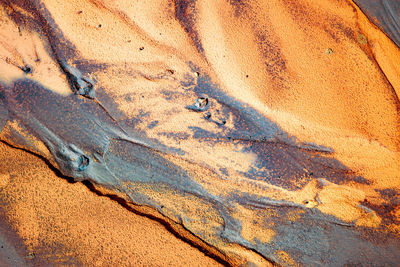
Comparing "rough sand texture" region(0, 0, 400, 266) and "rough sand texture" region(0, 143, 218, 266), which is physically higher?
"rough sand texture" region(0, 0, 400, 266)

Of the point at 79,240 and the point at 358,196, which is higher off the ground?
the point at 358,196

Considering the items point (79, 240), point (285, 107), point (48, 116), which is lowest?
point (79, 240)

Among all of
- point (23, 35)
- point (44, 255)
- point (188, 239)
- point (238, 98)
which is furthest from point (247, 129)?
point (23, 35)

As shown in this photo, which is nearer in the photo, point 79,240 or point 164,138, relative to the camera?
point 79,240

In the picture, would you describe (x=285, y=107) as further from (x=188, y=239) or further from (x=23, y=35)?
(x=23, y=35)

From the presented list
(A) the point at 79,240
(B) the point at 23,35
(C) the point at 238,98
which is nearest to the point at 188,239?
(A) the point at 79,240

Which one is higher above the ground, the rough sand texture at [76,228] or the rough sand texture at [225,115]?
the rough sand texture at [225,115]

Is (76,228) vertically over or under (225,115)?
under

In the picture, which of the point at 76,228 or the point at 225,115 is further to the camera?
the point at 225,115
